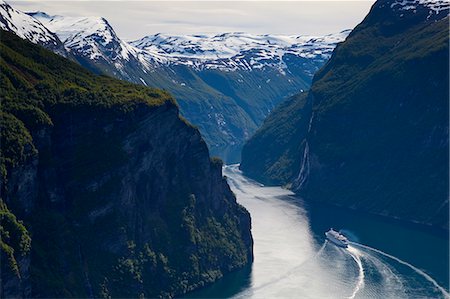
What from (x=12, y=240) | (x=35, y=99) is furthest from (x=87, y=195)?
(x=12, y=240)

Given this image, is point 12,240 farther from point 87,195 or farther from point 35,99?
point 35,99

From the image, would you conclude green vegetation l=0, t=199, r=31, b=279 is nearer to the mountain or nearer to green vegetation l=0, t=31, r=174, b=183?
the mountain

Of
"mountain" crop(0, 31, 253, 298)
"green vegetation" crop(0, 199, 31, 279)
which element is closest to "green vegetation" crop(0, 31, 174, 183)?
"mountain" crop(0, 31, 253, 298)

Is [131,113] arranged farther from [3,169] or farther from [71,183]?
[3,169]

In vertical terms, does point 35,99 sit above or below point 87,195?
Answer: above

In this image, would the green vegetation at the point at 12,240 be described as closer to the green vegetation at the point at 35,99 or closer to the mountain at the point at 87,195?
the mountain at the point at 87,195

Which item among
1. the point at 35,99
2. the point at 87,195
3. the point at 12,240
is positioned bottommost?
the point at 12,240

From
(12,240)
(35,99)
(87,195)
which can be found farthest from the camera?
(35,99)

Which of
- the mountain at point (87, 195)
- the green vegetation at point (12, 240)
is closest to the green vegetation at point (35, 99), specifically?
the mountain at point (87, 195)

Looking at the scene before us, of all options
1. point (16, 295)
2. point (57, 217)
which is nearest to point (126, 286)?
point (57, 217)
